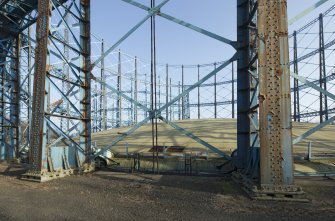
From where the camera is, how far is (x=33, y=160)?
1063 cm

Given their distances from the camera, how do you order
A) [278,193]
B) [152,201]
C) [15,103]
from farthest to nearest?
1. [15,103]
2. [278,193]
3. [152,201]

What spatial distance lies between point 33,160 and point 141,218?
270 inches

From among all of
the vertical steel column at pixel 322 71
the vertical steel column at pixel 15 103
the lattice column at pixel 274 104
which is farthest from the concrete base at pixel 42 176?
the vertical steel column at pixel 322 71

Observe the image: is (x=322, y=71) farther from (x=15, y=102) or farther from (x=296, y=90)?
(x=15, y=102)

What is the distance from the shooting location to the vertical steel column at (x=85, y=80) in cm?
1263

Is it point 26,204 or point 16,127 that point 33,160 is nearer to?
point 26,204

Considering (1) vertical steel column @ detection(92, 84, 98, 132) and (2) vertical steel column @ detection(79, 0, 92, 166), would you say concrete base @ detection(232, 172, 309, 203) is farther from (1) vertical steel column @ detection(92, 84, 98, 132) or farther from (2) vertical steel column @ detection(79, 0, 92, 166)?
(1) vertical steel column @ detection(92, 84, 98, 132)

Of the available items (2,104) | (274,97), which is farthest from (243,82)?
(2,104)

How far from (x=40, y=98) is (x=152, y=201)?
6.56 metres

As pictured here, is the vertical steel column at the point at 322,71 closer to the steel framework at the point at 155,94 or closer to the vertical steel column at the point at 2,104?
the steel framework at the point at 155,94

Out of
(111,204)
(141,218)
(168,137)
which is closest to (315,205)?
(141,218)

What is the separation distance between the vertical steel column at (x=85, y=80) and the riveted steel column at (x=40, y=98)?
2001mm

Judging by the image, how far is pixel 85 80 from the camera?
1279cm

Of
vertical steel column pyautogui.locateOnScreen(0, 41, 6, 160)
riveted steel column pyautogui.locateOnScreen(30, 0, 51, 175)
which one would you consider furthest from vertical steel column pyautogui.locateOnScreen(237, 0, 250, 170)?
vertical steel column pyautogui.locateOnScreen(0, 41, 6, 160)
